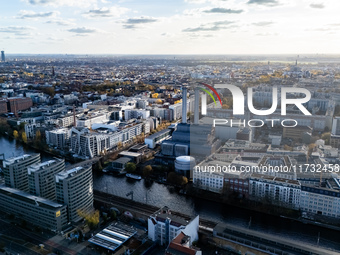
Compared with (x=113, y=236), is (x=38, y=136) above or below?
above

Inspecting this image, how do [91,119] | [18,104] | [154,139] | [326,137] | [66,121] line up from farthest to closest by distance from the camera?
1. [18,104]
2. [66,121]
3. [91,119]
4. [154,139]
5. [326,137]

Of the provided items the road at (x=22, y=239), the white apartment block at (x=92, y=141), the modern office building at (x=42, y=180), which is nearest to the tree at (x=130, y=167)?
the white apartment block at (x=92, y=141)

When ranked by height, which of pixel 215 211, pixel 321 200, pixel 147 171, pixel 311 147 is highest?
pixel 311 147

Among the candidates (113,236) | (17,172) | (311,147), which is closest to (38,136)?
(17,172)

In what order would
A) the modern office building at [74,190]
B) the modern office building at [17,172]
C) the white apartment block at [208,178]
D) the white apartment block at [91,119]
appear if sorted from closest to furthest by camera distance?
the modern office building at [74,190] < the modern office building at [17,172] < the white apartment block at [208,178] < the white apartment block at [91,119]

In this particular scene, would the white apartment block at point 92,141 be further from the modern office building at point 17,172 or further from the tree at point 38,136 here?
the modern office building at point 17,172

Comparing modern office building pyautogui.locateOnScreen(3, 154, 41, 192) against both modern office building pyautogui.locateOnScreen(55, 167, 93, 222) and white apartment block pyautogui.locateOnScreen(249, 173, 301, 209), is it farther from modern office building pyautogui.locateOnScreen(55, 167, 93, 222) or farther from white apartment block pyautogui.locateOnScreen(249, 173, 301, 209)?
white apartment block pyautogui.locateOnScreen(249, 173, 301, 209)

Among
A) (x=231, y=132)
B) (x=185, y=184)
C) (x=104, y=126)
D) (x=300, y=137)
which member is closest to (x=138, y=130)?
(x=104, y=126)

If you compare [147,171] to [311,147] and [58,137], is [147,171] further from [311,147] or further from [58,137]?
[311,147]
